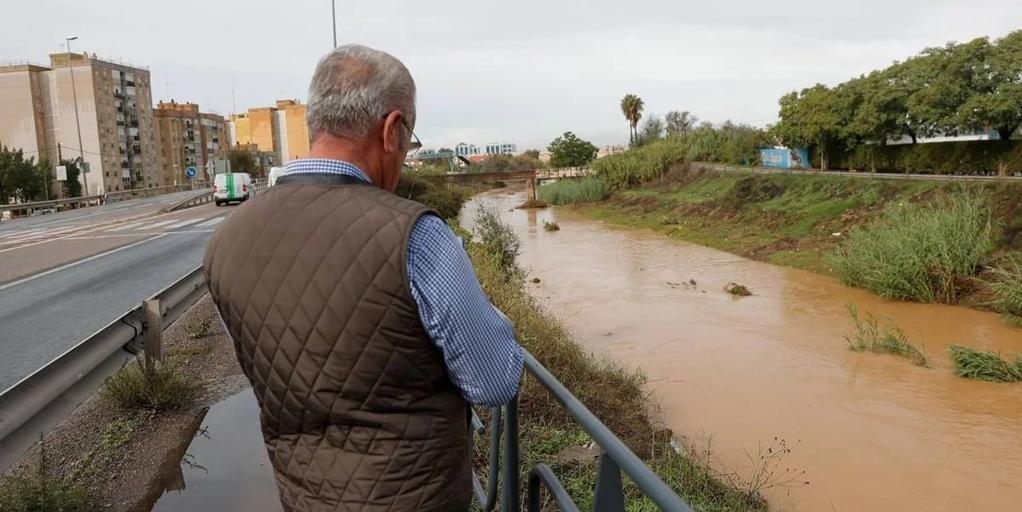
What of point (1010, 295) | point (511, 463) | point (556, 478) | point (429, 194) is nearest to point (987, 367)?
point (1010, 295)

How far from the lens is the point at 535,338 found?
7.42 m

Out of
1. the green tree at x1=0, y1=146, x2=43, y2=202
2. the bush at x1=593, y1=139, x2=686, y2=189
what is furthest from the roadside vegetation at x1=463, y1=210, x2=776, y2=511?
the green tree at x1=0, y1=146, x2=43, y2=202

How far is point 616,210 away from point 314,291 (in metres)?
42.1

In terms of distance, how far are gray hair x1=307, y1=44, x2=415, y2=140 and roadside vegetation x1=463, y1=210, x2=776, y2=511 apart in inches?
103

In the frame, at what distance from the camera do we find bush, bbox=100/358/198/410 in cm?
516

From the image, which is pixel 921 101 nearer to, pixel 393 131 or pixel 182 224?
pixel 182 224

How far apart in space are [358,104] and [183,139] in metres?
103

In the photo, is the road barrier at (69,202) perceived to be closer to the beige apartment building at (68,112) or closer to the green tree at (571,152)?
the beige apartment building at (68,112)

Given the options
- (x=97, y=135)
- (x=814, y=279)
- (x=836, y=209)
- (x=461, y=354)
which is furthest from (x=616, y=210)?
(x=97, y=135)

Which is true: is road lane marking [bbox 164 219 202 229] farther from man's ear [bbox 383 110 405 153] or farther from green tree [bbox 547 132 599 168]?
green tree [bbox 547 132 599 168]

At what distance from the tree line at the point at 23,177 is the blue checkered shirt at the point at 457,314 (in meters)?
63.4

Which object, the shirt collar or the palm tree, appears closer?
the shirt collar

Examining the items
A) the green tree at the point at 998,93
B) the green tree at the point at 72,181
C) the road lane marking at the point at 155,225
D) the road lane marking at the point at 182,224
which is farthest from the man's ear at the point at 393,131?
the green tree at the point at 72,181

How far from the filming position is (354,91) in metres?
1.77
